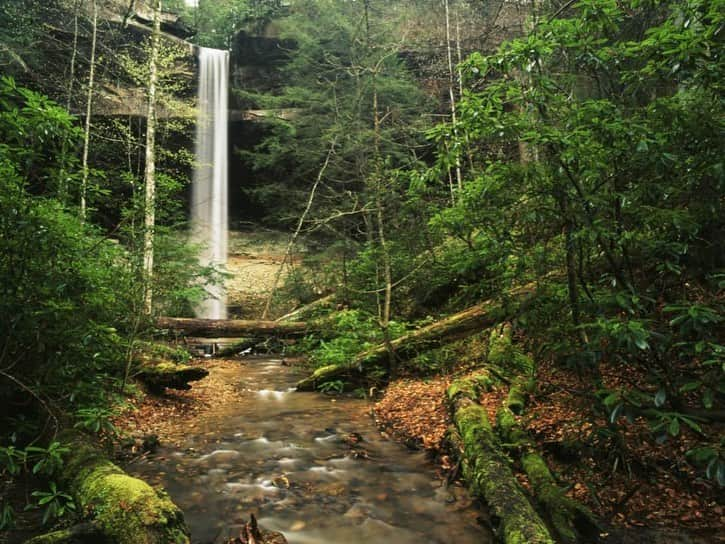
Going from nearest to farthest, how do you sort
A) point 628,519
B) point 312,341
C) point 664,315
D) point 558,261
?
point 628,519 < point 558,261 < point 664,315 < point 312,341

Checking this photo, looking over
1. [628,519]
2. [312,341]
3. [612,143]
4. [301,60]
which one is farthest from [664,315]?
[301,60]

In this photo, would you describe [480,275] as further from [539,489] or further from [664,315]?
[539,489]

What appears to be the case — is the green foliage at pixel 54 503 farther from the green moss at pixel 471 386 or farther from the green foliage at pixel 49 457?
the green moss at pixel 471 386

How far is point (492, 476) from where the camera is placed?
142 inches

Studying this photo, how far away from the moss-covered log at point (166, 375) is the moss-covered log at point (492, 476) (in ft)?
13.3

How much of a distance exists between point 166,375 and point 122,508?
4202 mm

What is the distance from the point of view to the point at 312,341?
35.8 feet

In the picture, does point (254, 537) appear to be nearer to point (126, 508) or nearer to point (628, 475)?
point (126, 508)

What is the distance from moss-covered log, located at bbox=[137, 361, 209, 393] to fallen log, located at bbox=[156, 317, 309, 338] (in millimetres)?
4479

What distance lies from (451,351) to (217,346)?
8677mm

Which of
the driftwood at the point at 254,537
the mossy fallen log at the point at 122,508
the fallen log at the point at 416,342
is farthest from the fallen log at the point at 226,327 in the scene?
the driftwood at the point at 254,537

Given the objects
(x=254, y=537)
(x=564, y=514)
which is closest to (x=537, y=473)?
(x=564, y=514)

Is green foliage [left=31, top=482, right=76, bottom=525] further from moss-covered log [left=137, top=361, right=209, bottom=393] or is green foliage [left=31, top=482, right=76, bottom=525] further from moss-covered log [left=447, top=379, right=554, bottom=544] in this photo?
moss-covered log [left=137, top=361, right=209, bottom=393]

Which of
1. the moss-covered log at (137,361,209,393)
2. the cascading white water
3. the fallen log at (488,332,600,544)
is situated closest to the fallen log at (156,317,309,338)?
the moss-covered log at (137,361,209,393)
